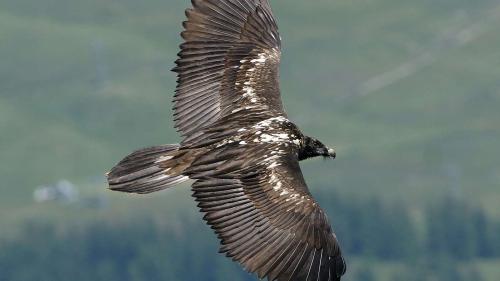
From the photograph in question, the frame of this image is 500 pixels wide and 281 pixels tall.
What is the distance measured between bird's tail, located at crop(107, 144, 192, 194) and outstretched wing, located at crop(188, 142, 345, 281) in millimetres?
349

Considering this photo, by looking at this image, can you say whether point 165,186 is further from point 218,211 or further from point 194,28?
point 194,28

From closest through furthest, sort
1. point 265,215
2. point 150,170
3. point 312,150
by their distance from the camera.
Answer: point 265,215 → point 150,170 → point 312,150

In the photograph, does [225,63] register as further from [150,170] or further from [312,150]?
[150,170]

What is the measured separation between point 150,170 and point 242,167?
1.55 m

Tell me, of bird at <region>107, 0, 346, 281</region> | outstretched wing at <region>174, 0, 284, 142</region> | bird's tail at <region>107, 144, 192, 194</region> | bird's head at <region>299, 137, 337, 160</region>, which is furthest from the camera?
outstretched wing at <region>174, 0, 284, 142</region>

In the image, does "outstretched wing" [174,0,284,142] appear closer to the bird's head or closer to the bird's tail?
the bird's head

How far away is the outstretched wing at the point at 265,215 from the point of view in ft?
79.2

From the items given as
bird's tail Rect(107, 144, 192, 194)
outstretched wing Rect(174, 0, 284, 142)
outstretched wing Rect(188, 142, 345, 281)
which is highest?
outstretched wing Rect(174, 0, 284, 142)

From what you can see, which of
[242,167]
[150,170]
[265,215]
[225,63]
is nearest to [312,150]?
[242,167]

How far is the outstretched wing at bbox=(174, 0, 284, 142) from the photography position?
1081 inches

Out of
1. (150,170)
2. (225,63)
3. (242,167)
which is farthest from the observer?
(225,63)

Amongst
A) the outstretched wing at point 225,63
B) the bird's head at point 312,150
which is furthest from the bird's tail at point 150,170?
the bird's head at point 312,150

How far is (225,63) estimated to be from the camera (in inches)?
1120

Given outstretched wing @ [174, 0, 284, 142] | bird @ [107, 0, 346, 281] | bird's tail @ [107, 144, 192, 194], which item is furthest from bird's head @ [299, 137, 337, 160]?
bird's tail @ [107, 144, 192, 194]
